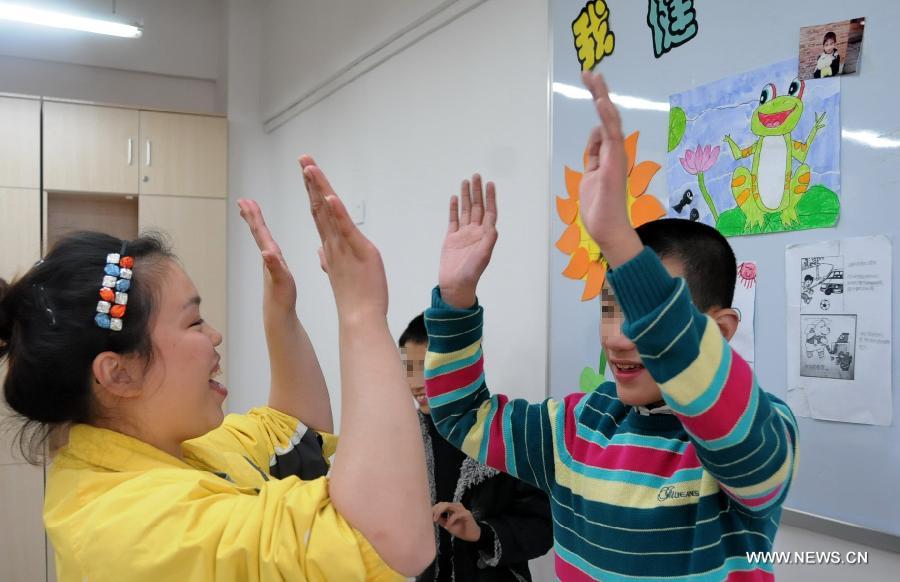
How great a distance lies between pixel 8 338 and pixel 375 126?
7.63 ft

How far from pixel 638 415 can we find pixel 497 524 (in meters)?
0.83

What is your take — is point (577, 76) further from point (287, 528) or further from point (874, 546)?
point (287, 528)

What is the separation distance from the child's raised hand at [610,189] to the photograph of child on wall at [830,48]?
0.82 m

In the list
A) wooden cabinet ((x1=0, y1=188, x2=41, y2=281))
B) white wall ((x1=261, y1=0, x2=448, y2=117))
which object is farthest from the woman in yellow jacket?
wooden cabinet ((x1=0, y1=188, x2=41, y2=281))

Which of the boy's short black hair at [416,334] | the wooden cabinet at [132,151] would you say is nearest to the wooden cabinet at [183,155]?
the wooden cabinet at [132,151]

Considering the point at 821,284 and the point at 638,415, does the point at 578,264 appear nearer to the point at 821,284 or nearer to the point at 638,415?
the point at 821,284

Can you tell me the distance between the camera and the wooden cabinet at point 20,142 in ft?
14.1

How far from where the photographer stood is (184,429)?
1064 mm

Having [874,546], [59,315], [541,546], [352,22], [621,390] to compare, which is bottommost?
[541,546]

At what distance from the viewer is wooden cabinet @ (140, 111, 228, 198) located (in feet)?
15.1

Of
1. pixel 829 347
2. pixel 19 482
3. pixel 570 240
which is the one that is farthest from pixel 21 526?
pixel 829 347

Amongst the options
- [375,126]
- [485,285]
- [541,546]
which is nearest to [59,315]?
[541,546]

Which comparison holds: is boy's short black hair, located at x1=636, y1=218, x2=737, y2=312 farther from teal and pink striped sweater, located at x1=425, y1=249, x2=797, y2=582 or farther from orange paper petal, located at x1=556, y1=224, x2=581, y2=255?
orange paper petal, located at x1=556, y1=224, x2=581, y2=255

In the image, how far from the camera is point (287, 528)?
0.81 meters
